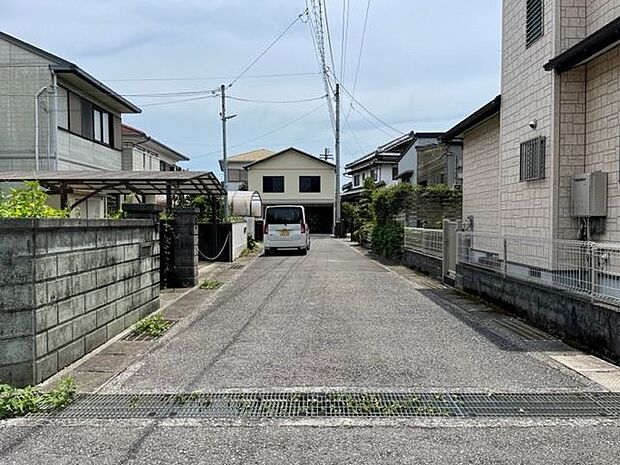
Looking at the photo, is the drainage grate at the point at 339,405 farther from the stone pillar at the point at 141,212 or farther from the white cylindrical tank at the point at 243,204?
the white cylindrical tank at the point at 243,204

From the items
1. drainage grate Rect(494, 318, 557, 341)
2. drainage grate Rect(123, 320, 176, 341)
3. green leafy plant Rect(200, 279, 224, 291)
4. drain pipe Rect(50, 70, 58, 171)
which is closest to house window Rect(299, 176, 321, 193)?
drain pipe Rect(50, 70, 58, 171)

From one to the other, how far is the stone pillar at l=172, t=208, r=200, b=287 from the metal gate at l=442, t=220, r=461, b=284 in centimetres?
550

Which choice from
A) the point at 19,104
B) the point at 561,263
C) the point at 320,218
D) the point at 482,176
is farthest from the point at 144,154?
the point at 320,218

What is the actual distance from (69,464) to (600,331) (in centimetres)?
503

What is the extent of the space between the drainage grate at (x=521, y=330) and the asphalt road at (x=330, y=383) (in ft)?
1.02

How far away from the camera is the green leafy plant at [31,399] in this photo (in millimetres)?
4137

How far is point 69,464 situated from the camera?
326 centimetres

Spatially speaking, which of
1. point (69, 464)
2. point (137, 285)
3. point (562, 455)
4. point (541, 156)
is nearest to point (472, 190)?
point (541, 156)

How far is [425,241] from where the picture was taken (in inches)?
571

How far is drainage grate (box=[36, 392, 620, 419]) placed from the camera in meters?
4.10

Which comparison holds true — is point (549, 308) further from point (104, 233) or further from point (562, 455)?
point (104, 233)

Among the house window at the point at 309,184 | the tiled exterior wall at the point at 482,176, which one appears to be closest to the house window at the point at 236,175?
the house window at the point at 309,184

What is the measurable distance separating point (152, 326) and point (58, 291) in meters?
2.18

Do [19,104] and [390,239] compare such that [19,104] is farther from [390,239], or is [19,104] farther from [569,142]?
[569,142]
